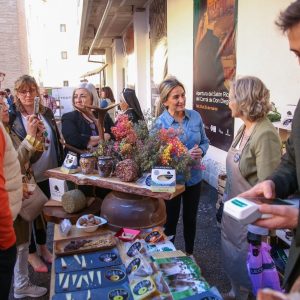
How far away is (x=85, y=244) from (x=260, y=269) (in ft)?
3.40

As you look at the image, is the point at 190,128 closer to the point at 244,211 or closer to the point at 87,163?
the point at 87,163

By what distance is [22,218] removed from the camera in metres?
2.32

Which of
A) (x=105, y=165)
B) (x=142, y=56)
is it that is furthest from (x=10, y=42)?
(x=105, y=165)

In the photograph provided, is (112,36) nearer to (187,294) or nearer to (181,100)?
(181,100)

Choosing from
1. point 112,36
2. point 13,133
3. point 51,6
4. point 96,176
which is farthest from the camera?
point 51,6

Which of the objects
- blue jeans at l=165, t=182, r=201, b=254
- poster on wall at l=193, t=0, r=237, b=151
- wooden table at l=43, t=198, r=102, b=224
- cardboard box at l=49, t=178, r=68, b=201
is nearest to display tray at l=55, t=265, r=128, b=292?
wooden table at l=43, t=198, r=102, b=224

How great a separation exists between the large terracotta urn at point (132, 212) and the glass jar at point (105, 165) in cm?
16

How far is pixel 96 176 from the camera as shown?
2.11 meters

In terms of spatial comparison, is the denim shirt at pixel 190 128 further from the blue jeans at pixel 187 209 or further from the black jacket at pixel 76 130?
the black jacket at pixel 76 130

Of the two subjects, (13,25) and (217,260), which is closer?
(217,260)

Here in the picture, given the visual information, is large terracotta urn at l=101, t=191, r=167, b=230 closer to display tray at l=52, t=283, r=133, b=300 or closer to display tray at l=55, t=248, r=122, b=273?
display tray at l=55, t=248, r=122, b=273

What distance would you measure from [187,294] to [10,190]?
1.00 metres

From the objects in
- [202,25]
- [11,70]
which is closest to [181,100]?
[202,25]

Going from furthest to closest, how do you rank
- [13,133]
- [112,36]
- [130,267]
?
1. [112,36]
2. [13,133]
3. [130,267]
